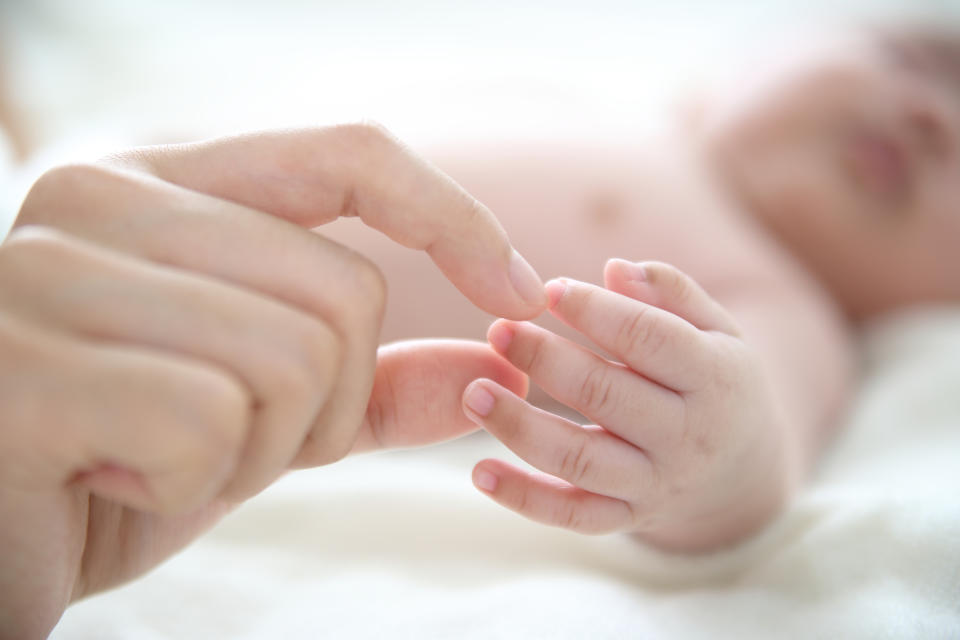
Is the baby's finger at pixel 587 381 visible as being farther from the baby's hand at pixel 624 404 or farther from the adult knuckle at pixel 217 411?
the adult knuckle at pixel 217 411

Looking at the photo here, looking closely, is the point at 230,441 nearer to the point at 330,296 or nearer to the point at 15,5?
the point at 330,296

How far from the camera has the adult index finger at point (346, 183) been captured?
14.2 inches

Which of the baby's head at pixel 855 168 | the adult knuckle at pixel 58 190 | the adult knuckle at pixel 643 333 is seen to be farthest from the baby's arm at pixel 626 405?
the baby's head at pixel 855 168

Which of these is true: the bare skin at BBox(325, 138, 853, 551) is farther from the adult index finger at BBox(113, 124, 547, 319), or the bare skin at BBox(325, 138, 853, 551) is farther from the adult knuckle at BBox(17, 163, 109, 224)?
the adult knuckle at BBox(17, 163, 109, 224)

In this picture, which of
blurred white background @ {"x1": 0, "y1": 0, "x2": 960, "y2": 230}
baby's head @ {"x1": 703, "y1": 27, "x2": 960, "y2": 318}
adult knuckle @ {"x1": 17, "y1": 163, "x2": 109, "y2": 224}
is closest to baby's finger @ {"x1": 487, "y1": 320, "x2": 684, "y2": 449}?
adult knuckle @ {"x1": 17, "y1": 163, "x2": 109, "y2": 224}

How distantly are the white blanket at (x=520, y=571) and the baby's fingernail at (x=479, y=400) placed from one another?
0.16 m

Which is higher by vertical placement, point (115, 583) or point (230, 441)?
point (230, 441)

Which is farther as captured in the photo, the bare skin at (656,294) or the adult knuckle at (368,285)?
the bare skin at (656,294)

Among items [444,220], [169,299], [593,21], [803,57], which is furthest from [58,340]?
[593,21]

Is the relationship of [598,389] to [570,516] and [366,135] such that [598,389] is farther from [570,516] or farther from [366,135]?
[366,135]

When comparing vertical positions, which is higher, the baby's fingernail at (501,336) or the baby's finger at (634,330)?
the baby's finger at (634,330)

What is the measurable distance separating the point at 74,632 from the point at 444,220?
14.7 inches

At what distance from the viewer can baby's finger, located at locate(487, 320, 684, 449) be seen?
424 millimetres

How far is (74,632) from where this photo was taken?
0.47 m
